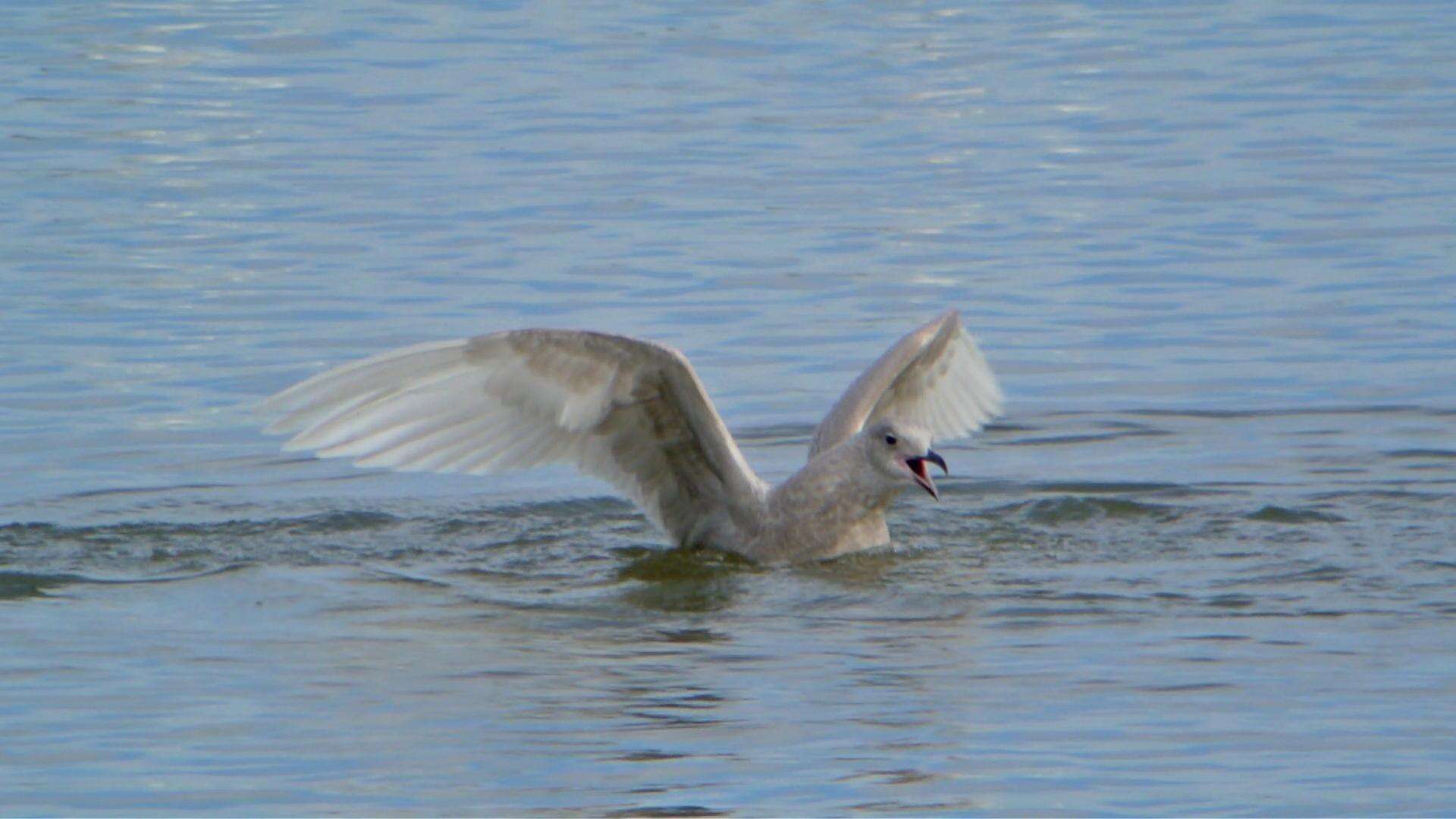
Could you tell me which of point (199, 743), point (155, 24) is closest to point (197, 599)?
point (199, 743)

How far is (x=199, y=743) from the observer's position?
8.65 m

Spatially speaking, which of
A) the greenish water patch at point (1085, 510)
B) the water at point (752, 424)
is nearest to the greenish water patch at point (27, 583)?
the water at point (752, 424)

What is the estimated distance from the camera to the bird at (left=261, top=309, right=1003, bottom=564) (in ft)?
35.8

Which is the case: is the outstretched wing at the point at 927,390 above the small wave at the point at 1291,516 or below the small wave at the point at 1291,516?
above

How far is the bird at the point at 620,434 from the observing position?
10.9 metres

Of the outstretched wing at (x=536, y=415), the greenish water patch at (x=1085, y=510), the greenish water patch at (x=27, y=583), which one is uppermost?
the outstretched wing at (x=536, y=415)

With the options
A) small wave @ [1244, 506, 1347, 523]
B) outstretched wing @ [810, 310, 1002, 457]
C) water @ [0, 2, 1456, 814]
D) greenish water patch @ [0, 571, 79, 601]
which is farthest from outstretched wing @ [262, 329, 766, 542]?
small wave @ [1244, 506, 1347, 523]

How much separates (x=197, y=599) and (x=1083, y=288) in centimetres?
734

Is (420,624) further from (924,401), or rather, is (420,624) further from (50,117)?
(50,117)

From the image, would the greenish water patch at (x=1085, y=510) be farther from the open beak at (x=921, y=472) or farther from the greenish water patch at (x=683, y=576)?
the greenish water patch at (x=683, y=576)

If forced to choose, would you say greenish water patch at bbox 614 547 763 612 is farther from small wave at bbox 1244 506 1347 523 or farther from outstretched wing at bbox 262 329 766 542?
small wave at bbox 1244 506 1347 523

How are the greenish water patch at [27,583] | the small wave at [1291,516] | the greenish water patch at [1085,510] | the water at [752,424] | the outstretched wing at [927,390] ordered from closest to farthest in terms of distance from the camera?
the water at [752,424] < the greenish water patch at [27,583] < the small wave at [1291,516] < the greenish water patch at [1085,510] < the outstretched wing at [927,390]

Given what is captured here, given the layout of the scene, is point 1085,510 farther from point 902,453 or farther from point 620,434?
point 620,434

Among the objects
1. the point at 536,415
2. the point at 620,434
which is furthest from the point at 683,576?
the point at 536,415
